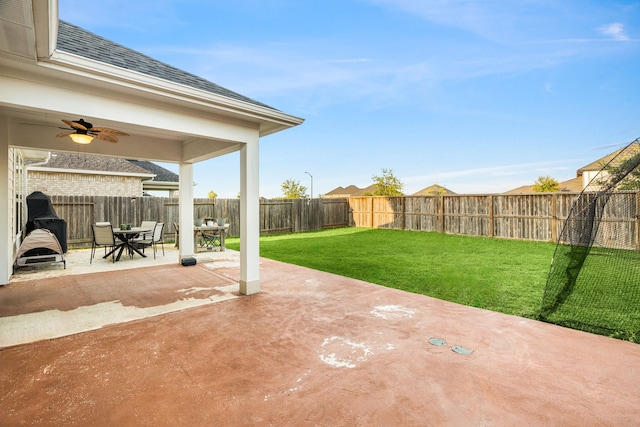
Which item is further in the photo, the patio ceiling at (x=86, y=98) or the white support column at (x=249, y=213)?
the white support column at (x=249, y=213)

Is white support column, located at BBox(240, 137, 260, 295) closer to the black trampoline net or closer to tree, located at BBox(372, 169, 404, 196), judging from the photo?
the black trampoline net

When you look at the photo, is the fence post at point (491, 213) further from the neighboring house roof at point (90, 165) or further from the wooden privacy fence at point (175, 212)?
the neighboring house roof at point (90, 165)

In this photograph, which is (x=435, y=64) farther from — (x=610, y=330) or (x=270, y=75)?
(x=610, y=330)

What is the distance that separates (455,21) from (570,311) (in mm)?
8127

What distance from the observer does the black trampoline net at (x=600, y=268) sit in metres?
3.43

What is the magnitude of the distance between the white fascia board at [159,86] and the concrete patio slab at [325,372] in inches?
106

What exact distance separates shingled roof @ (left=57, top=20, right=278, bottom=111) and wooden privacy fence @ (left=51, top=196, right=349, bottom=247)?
7.10 m

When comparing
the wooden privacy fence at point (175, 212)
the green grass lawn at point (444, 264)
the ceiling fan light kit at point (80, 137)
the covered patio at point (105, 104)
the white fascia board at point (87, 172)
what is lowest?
the green grass lawn at point (444, 264)

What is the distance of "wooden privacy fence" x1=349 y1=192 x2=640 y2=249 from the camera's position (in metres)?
9.48

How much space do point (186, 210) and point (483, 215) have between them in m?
10.2

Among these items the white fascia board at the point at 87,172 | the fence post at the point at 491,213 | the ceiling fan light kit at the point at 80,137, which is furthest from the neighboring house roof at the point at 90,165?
the fence post at the point at 491,213

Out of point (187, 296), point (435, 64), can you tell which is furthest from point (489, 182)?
point (187, 296)

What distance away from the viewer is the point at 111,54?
3.74m

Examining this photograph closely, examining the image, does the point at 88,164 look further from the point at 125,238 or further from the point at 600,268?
the point at 600,268
